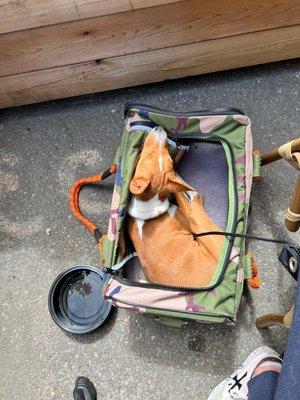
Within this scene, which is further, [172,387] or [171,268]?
[172,387]

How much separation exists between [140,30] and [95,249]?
26.3 inches

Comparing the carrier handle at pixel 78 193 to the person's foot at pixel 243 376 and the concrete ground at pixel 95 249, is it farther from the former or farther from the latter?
the person's foot at pixel 243 376

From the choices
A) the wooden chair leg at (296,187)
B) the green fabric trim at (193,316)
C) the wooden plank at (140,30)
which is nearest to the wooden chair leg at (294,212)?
the wooden chair leg at (296,187)

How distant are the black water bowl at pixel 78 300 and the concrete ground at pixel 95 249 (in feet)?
0.14

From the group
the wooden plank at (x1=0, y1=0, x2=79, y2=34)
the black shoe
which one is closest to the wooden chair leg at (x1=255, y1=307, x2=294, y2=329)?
the black shoe

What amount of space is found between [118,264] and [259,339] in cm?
46

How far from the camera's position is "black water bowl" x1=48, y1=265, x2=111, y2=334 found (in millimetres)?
1310

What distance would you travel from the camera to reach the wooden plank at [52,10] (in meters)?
1.15

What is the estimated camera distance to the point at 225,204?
1283 mm

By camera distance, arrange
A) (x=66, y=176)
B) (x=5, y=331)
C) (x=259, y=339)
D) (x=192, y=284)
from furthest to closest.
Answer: (x=66, y=176) < (x=5, y=331) < (x=259, y=339) < (x=192, y=284)

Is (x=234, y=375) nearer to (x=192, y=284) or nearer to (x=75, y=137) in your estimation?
(x=192, y=284)

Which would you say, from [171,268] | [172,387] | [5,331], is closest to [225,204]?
[171,268]

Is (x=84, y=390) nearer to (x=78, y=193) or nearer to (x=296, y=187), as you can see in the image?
(x=78, y=193)

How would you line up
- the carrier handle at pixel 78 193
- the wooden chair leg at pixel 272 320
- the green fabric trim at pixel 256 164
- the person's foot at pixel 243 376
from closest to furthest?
the wooden chair leg at pixel 272 320, the person's foot at pixel 243 376, the green fabric trim at pixel 256 164, the carrier handle at pixel 78 193
